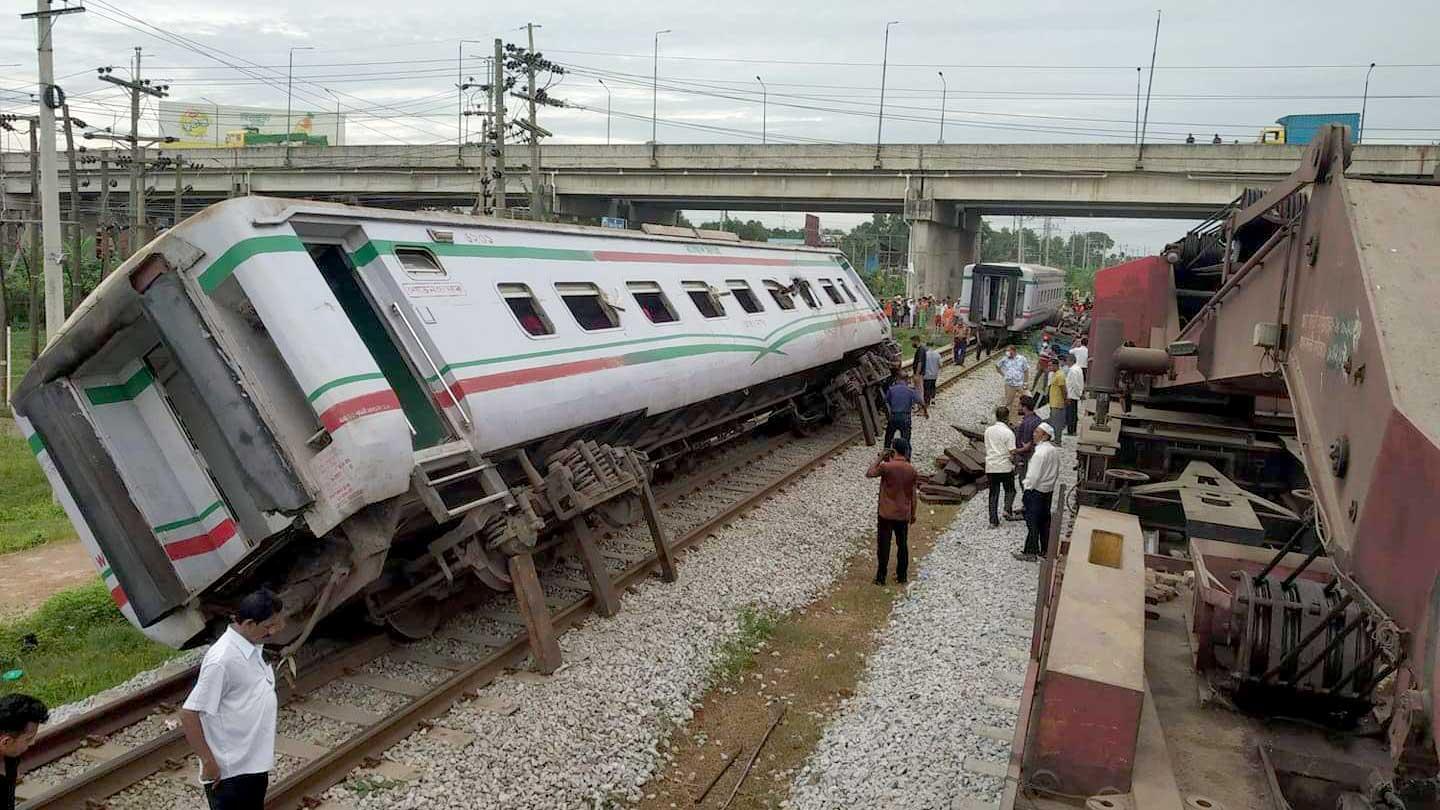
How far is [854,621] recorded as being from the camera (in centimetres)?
944

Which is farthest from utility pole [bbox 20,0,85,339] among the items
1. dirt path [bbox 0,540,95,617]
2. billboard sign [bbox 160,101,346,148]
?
billboard sign [bbox 160,101,346,148]

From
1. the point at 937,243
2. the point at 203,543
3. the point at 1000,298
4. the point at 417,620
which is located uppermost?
the point at 937,243

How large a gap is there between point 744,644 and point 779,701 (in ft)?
3.11

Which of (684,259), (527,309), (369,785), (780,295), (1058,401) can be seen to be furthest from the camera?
(1058,401)

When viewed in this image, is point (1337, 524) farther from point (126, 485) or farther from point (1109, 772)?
point (126, 485)

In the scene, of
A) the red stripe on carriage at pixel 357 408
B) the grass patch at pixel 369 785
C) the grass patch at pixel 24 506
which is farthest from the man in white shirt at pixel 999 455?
the grass patch at pixel 24 506

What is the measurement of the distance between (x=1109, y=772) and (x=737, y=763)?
3.20 metres

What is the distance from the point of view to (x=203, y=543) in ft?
21.9

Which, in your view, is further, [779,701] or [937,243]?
[937,243]

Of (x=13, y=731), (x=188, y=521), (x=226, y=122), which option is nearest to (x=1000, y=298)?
(x=188, y=521)

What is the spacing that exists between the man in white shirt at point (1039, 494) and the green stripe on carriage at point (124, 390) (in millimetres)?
8649

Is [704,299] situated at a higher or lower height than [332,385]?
higher

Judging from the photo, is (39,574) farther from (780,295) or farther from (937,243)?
(937,243)

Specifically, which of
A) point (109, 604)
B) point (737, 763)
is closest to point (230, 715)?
point (737, 763)
